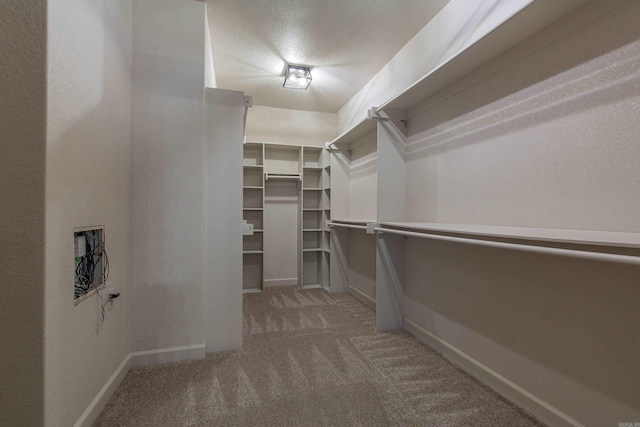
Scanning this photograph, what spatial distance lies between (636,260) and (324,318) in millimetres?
2505

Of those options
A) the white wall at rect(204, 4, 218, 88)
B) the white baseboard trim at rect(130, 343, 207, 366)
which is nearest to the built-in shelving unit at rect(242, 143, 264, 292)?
the white wall at rect(204, 4, 218, 88)

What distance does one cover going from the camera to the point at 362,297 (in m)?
3.58

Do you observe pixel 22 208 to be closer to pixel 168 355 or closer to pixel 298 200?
pixel 168 355

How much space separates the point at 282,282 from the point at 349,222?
5.48ft

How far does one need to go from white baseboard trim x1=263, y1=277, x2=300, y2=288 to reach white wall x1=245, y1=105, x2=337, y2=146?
2083 millimetres

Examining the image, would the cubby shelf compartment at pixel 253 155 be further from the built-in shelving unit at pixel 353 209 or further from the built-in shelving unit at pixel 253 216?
the built-in shelving unit at pixel 353 209

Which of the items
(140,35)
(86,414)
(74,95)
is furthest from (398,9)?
(86,414)

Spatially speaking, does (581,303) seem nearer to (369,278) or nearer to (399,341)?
(399,341)

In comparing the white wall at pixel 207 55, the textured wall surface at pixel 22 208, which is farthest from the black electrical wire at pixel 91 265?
the white wall at pixel 207 55

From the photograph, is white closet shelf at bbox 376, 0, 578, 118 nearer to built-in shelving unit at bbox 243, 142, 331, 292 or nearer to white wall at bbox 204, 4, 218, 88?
white wall at bbox 204, 4, 218, 88

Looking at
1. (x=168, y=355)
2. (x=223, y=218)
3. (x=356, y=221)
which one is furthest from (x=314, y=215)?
(x=168, y=355)

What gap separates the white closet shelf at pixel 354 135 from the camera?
306 cm

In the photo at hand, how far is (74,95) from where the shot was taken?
52.7 inches

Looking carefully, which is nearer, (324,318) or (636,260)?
(636,260)
